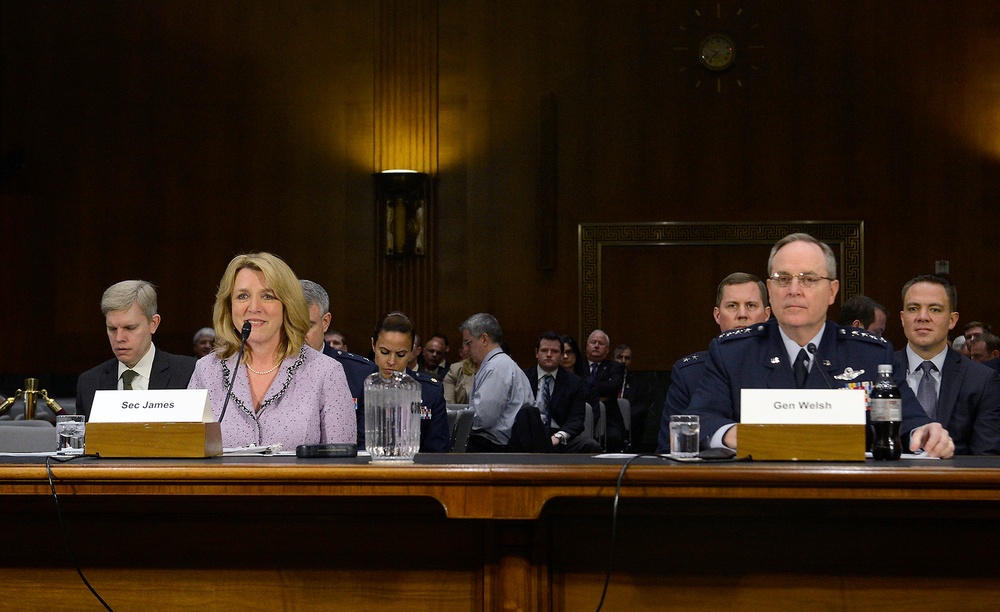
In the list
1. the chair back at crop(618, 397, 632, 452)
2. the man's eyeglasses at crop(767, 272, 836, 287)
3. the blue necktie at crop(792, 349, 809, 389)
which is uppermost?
the man's eyeglasses at crop(767, 272, 836, 287)


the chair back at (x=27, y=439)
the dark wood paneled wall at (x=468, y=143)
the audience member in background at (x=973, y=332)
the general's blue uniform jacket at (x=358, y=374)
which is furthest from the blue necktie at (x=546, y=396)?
the chair back at (x=27, y=439)

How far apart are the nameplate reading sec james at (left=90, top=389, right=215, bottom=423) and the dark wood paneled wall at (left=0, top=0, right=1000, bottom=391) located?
23.1 feet

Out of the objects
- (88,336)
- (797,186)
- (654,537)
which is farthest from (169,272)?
(654,537)

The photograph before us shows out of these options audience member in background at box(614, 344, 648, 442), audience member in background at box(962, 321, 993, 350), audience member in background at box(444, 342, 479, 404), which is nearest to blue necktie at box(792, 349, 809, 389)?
audience member in background at box(444, 342, 479, 404)

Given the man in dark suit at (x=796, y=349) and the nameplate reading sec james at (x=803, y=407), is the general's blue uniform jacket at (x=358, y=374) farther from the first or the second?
the nameplate reading sec james at (x=803, y=407)

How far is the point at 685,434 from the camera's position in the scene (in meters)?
2.44

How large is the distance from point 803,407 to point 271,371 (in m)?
1.53

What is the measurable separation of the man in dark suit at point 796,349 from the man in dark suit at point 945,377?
733mm

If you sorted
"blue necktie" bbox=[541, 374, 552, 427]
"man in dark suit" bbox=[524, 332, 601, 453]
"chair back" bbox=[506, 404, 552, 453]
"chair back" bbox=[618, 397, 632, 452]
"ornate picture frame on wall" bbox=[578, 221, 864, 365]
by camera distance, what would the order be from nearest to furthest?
"chair back" bbox=[506, 404, 552, 453] < "man in dark suit" bbox=[524, 332, 601, 453] < "blue necktie" bbox=[541, 374, 552, 427] < "chair back" bbox=[618, 397, 632, 452] < "ornate picture frame on wall" bbox=[578, 221, 864, 365]

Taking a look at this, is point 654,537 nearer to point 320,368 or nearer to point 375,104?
point 320,368

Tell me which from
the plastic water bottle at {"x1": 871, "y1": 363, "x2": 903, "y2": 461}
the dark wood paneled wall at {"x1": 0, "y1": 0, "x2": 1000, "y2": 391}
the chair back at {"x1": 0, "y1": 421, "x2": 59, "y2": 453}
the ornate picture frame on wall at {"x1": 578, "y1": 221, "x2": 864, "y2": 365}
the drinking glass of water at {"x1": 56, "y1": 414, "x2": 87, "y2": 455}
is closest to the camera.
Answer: the plastic water bottle at {"x1": 871, "y1": 363, "x2": 903, "y2": 461}

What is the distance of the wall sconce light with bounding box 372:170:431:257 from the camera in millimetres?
9492

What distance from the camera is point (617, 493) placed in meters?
2.04

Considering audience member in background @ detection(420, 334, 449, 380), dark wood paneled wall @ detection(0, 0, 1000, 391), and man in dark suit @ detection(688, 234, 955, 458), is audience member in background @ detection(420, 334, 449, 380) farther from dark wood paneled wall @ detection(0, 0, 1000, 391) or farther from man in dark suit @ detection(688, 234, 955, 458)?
man in dark suit @ detection(688, 234, 955, 458)
